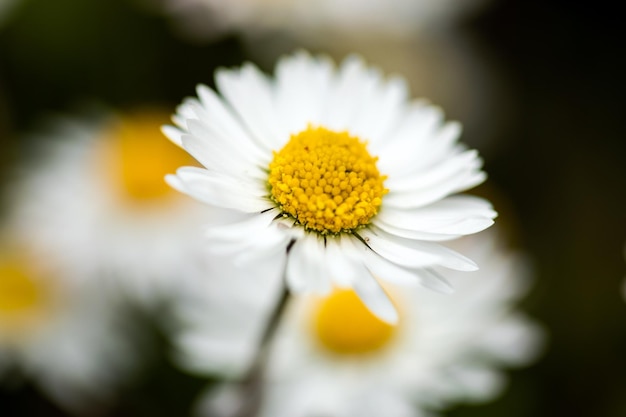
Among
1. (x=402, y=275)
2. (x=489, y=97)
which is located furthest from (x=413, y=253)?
(x=489, y=97)

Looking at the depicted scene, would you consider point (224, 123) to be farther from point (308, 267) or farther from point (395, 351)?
point (395, 351)

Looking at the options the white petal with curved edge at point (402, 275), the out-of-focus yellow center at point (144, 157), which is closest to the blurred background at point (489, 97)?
the out-of-focus yellow center at point (144, 157)

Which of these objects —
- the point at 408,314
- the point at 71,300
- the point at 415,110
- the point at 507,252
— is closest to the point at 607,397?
the point at 507,252

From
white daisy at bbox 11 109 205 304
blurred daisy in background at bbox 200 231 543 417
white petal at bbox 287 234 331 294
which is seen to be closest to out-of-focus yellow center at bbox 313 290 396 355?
blurred daisy in background at bbox 200 231 543 417

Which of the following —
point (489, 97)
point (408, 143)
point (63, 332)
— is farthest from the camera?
point (489, 97)

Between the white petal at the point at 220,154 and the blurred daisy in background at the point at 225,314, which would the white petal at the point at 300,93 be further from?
the blurred daisy in background at the point at 225,314

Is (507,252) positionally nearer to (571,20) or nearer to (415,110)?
(415,110)
